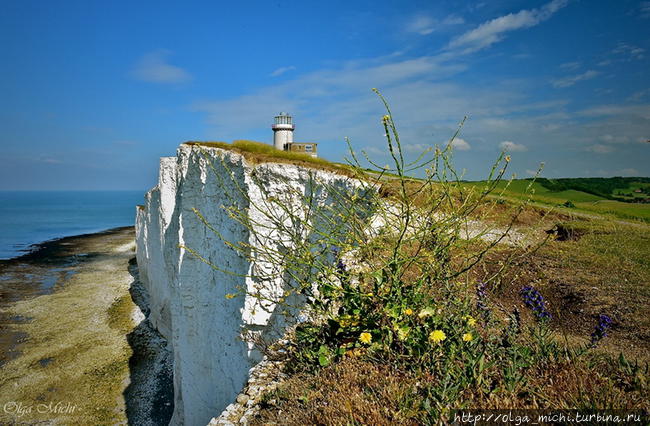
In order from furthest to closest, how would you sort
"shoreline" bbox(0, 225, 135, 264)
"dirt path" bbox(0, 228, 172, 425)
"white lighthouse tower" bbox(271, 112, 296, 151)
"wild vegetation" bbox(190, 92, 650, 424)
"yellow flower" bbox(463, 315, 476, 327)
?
"shoreline" bbox(0, 225, 135, 264) < "white lighthouse tower" bbox(271, 112, 296, 151) < "dirt path" bbox(0, 228, 172, 425) < "yellow flower" bbox(463, 315, 476, 327) < "wild vegetation" bbox(190, 92, 650, 424)

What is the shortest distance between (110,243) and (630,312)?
51092 mm

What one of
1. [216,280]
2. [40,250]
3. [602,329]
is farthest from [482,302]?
[40,250]

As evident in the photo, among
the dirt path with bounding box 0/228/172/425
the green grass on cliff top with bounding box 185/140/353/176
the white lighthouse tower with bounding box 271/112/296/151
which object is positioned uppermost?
the white lighthouse tower with bounding box 271/112/296/151

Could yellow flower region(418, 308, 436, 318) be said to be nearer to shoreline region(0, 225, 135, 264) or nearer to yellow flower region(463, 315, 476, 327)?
yellow flower region(463, 315, 476, 327)

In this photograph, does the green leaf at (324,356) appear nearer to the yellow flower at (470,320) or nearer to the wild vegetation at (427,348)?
the wild vegetation at (427,348)

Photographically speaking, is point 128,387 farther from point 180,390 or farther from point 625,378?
point 625,378

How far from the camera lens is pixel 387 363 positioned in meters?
3.17

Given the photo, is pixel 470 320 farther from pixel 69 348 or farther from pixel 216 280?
pixel 69 348

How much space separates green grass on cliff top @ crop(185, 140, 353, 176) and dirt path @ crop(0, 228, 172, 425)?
33.2 ft

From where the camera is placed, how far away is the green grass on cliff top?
29.8 feet

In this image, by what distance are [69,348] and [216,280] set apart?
1126 cm

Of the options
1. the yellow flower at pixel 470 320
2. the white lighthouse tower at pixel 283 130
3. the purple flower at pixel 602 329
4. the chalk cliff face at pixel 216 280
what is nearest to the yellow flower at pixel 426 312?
the yellow flower at pixel 470 320

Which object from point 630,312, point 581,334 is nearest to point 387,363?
point 581,334

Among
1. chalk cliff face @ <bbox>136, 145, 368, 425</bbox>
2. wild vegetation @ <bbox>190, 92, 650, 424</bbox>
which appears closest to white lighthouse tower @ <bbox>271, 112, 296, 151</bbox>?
chalk cliff face @ <bbox>136, 145, 368, 425</bbox>
